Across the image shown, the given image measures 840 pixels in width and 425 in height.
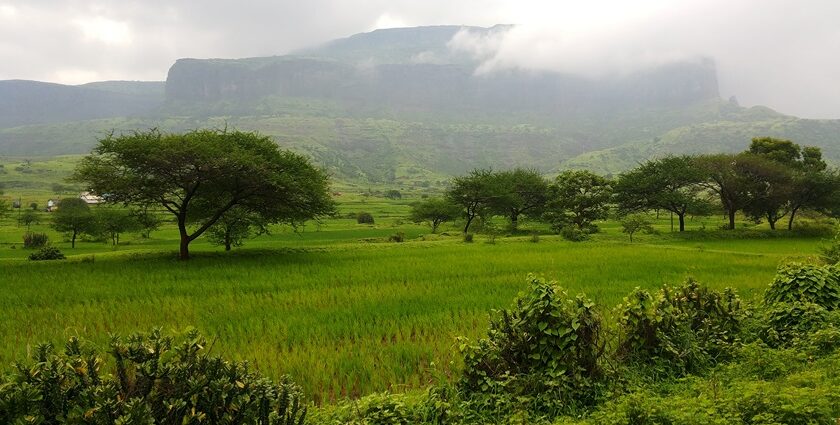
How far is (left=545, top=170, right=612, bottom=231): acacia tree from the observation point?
163ft

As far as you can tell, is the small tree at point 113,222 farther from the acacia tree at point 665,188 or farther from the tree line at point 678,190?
the acacia tree at point 665,188

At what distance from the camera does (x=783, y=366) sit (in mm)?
6363

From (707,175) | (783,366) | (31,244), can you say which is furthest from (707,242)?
(31,244)

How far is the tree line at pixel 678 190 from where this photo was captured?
1732 inches

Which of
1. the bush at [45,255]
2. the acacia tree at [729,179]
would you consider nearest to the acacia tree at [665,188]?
the acacia tree at [729,179]

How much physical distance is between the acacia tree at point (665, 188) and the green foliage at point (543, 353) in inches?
1790

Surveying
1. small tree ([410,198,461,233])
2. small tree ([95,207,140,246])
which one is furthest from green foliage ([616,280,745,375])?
small tree ([95,207,140,246])

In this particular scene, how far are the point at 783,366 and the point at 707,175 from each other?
46.0 m

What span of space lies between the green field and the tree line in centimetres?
2099

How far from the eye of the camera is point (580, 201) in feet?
162

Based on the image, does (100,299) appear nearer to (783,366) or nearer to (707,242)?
(783,366)

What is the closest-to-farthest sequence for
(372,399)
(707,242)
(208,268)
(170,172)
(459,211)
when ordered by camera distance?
1. (372,399)
2. (208,268)
3. (170,172)
4. (707,242)
5. (459,211)

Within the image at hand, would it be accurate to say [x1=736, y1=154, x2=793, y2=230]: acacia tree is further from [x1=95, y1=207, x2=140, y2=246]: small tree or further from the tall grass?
[x1=95, y1=207, x2=140, y2=246]: small tree

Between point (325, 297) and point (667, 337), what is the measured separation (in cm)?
945
